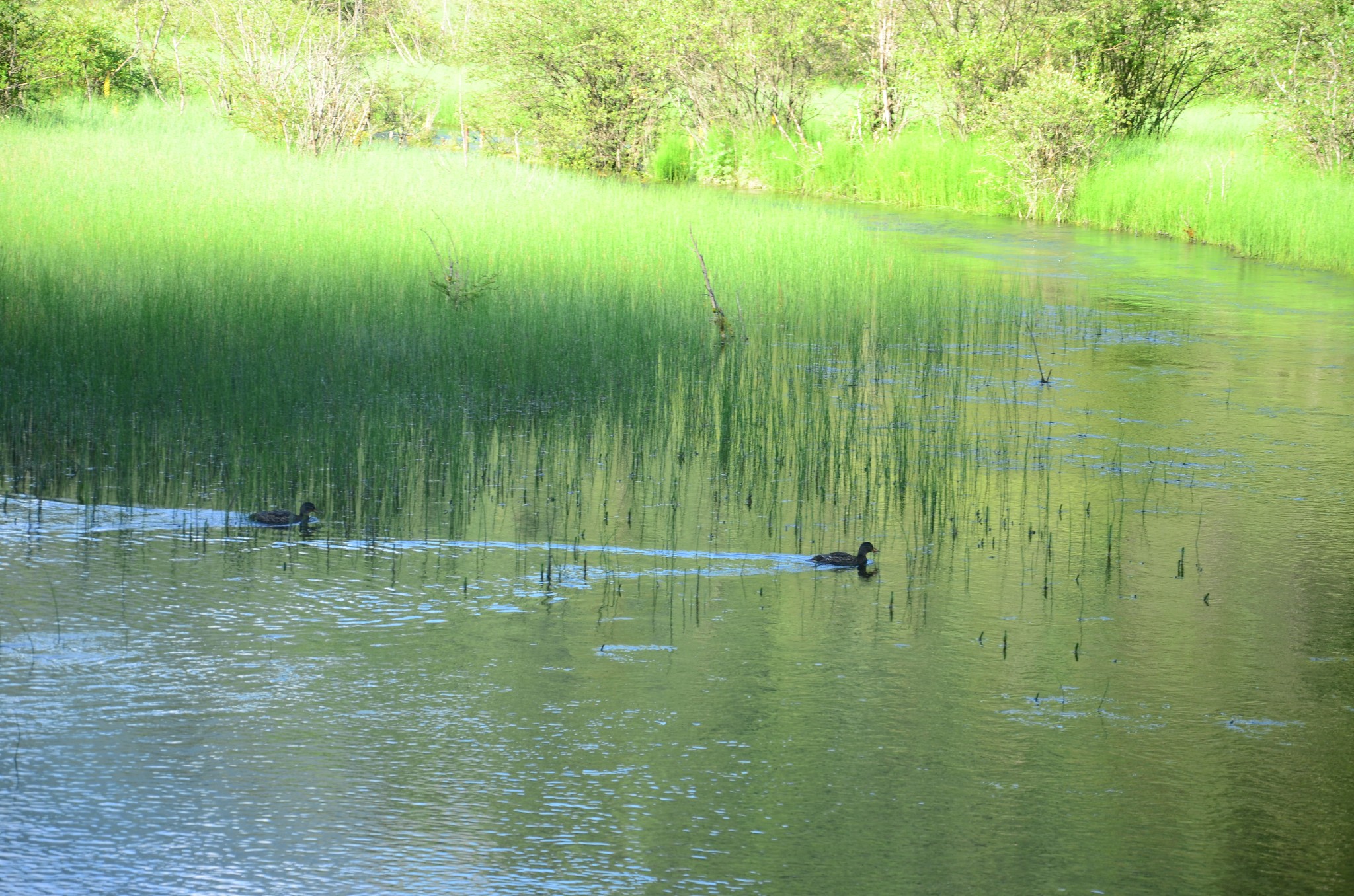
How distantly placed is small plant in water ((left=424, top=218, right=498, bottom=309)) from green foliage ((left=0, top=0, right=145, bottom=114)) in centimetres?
1204

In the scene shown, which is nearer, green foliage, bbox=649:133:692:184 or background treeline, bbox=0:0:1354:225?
background treeline, bbox=0:0:1354:225

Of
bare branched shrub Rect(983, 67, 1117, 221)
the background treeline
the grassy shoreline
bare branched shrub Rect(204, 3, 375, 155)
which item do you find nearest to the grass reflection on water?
the grassy shoreline

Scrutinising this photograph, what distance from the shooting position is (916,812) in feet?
13.2

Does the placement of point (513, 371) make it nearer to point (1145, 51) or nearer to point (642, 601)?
point (642, 601)

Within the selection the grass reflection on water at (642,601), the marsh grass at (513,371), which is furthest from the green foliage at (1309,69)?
the grass reflection on water at (642,601)

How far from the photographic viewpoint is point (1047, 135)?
22375mm

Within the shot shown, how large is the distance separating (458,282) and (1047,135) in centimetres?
1297

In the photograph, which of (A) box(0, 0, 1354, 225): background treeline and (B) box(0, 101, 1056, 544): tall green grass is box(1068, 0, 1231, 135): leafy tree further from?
(B) box(0, 101, 1056, 544): tall green grass

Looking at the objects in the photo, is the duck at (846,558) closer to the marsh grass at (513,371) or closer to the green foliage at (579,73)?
the marsh grass at (513,371)

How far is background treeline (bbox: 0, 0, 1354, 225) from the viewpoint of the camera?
2153 centimetres

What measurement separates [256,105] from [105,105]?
17.6 ft

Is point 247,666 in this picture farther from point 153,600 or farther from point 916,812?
point 916,812

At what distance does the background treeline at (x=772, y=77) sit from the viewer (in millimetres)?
21531

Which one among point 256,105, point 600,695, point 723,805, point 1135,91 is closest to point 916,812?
point 723,805
